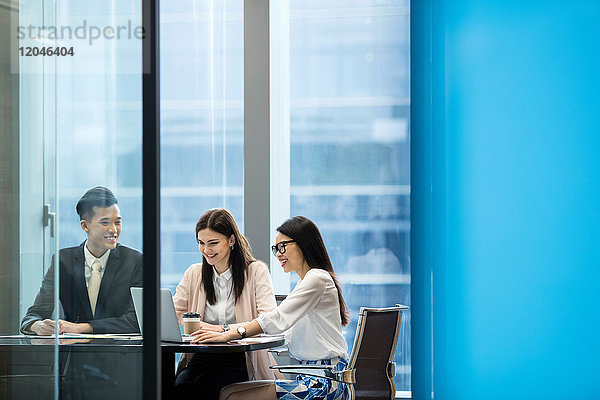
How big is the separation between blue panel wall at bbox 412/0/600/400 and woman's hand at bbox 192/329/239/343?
6.39 feet

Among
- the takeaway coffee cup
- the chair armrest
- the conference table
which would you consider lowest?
the chair armrest

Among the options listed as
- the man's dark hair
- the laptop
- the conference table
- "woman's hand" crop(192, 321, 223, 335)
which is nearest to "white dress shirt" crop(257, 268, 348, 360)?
"woman's hand" crop(192, 321, 223, 335)

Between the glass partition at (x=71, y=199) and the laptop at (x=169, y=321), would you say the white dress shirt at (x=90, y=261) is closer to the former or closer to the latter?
the glass partition at (x=71, y=199)

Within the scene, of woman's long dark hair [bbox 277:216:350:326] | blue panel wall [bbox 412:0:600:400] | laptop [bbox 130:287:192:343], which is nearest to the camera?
laptop [bbox 130:287:192:343]

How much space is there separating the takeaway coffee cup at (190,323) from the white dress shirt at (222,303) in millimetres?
241

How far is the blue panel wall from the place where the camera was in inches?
183

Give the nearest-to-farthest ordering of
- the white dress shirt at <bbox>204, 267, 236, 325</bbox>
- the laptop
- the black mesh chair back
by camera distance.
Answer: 1. the laptop
2. the black mesh chair back
3. the white dress shirt at <bbox>204, 267, 236, 325</bbox>

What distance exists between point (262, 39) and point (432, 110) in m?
1.34

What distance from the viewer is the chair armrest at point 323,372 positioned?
3244 mm

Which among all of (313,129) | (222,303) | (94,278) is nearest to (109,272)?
(94,278)

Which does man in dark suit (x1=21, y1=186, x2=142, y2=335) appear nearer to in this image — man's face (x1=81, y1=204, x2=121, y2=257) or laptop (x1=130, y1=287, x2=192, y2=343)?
man's face (x1=81, y1=204, x2=121, y2=257)

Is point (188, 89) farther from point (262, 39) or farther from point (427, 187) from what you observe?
point (427, 187)

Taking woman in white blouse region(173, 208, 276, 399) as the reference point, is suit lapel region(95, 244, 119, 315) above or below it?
above

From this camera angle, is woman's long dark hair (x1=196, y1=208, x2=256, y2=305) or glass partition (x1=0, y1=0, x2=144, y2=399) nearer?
glass partition (x1=0, y1=0, x2=144, y2=399)
